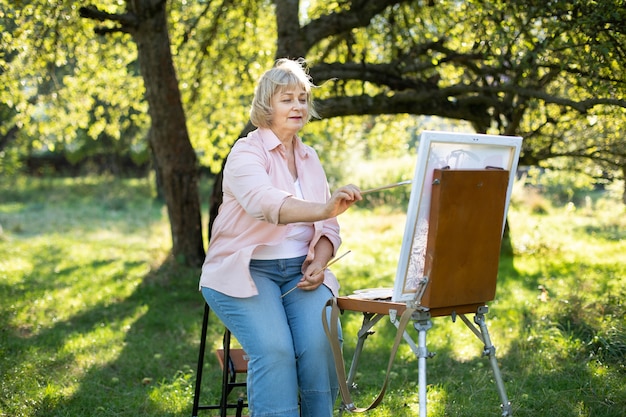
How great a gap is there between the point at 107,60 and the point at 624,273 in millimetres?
5943

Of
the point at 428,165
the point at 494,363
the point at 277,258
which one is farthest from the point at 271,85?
the point at 494,363

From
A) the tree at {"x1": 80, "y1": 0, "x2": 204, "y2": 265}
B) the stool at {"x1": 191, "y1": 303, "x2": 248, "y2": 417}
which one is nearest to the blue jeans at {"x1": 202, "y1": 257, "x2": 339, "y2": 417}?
the stool at {"x1": 191, "y1": 303, "x2": 248, "y2": 417}

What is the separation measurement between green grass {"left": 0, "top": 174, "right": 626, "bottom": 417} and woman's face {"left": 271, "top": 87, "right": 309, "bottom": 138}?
1562 mm

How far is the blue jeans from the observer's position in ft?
9.73

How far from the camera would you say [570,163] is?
8414mm

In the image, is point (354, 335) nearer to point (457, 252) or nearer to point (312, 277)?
point (312, 277)

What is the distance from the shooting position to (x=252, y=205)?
2963 mm

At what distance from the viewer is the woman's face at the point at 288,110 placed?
129 inches

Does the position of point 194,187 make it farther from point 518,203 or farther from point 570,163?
point 518,203

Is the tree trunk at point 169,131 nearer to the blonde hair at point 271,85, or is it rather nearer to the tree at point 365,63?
the tree at point 365,63

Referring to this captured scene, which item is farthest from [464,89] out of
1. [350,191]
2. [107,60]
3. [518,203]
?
[518,203]

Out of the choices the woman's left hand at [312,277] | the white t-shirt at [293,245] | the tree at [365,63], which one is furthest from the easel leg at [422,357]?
the tree at [365,63]

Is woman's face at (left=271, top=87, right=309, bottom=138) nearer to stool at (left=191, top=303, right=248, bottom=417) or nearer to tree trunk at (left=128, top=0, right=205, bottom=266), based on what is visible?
stool at (left=191, top=303, right=248, bottom=417)

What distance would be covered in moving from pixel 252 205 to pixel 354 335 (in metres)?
3.12
